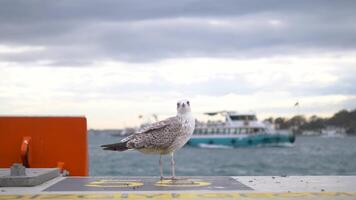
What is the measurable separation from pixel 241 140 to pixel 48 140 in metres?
118

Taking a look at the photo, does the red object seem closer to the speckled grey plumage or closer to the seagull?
the seagull

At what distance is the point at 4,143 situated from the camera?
13.9m

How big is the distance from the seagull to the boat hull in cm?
12001

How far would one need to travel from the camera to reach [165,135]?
11.2m

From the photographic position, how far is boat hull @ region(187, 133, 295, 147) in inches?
5167

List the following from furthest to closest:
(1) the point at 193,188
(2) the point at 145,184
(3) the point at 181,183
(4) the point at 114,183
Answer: (4) the point at 114,183, (3) the point at 181,183, (2) the point at 145,184, (1) the point at 193,188

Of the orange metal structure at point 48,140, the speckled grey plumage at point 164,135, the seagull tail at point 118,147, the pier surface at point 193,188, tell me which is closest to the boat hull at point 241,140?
the orange metal structure at point 48,140

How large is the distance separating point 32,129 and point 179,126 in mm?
3929

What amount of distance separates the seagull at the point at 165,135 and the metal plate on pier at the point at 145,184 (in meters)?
0.58

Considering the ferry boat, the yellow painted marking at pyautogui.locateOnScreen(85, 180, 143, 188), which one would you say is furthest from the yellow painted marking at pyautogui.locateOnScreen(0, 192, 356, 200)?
the ferry boat

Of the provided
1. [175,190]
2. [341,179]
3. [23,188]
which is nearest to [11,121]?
[23,188]

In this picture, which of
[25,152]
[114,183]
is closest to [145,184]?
[114,183]

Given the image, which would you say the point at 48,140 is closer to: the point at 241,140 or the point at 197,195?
the point at 197,195

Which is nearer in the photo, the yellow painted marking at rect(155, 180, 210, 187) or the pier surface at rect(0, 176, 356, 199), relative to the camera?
the pier surface at rect(0, 176, 356, 199)
